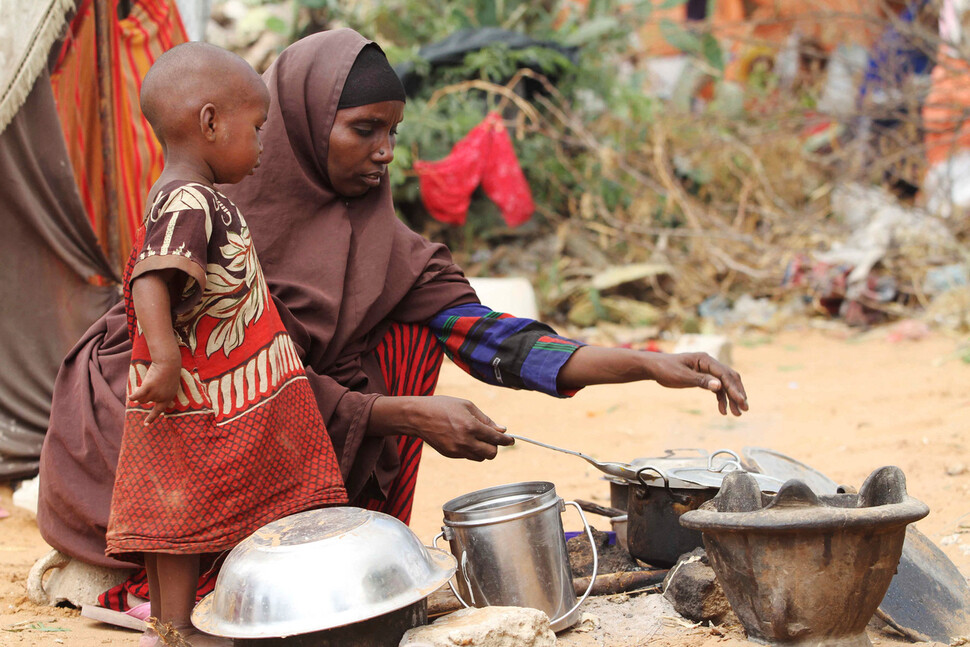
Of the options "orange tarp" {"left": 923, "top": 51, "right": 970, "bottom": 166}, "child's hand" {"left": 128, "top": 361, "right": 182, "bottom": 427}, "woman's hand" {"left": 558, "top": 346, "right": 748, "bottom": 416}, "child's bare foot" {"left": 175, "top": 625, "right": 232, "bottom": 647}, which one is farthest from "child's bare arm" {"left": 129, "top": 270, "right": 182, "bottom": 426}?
"orange tarp" {"left": 923, "top": 51, "right": 970, "bottom": 166}

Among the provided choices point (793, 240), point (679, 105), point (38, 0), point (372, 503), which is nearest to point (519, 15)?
point (679, 105)

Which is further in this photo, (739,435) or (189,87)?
(739,435)

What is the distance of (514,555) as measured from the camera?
2.20 metres

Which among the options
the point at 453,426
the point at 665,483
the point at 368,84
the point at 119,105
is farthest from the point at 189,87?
the point at 119,105

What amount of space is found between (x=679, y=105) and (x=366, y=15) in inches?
152

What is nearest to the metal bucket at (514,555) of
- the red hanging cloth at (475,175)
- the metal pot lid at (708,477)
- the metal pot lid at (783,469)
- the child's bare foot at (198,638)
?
the metal pot lid at (708,477)

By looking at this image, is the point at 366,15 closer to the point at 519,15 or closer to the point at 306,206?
the point at 519,15

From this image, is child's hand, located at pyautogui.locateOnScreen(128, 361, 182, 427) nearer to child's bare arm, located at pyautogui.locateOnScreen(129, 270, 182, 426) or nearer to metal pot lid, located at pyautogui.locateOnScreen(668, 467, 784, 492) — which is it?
child's bare arm, located at pyautogui.locateOnScreen(129, 270, 182, 426)

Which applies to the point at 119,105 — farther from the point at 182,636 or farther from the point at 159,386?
the point at 182,636

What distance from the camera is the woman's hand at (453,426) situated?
7.41ft

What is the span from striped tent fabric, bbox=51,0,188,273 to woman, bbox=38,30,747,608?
7.02 feet

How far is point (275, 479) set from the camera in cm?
222

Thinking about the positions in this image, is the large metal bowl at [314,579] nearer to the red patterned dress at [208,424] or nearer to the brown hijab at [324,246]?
the red patterned dress at [208,424]

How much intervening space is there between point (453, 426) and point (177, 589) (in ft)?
2.42
